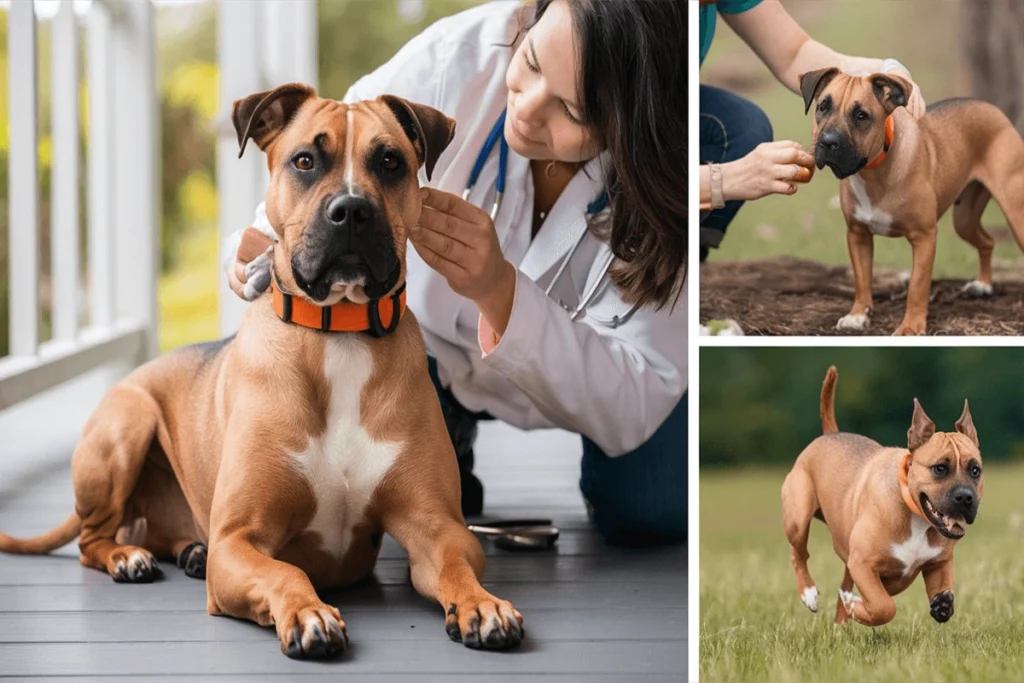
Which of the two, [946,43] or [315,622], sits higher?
[946,43]

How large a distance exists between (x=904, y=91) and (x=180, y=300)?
336 inches

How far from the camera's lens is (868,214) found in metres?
1.69

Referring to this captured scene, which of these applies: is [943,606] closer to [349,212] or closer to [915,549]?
[915,549]

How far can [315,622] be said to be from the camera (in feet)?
6.41

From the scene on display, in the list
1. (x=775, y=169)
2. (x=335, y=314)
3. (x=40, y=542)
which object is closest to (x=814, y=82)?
(x=775, y=169)

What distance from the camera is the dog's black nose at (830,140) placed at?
1661 mm

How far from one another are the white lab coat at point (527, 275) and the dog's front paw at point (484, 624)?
0.54 m

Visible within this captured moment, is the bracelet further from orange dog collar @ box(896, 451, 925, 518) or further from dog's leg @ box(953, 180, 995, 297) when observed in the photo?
orange dog collar @ box(896, 451, 925, 518)

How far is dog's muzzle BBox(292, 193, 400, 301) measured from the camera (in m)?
2.06

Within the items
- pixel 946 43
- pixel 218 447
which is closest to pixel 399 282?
pixel 218 447

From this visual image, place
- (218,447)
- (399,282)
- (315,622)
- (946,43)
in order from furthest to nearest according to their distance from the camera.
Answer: (218,447)
(399,282)
(315,622)
(946,43)

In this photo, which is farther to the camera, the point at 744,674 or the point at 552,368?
the point at 552,368

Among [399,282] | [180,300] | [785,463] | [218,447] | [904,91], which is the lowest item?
[180,300]

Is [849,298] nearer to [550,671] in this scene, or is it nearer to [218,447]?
[550,671]
